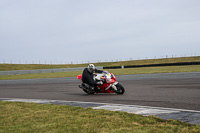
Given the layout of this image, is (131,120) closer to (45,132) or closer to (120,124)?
(120,124)

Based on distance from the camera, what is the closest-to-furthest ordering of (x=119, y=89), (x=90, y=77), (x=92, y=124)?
(x=92, y=124) → (x=119, y=89) → (x=90, y=77)

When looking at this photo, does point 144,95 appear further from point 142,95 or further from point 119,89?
point 119,89

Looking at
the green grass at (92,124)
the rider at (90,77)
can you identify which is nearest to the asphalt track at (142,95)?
the rider at (90,77)

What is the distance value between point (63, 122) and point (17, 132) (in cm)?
104

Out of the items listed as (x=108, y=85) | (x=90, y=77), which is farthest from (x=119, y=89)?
(x=90, y=77)

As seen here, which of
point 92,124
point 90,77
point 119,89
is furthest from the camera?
point 90,77

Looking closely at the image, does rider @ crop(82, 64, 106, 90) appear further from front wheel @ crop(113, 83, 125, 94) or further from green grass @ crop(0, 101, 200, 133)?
green grass @ crop(0, 101, 200, 133)

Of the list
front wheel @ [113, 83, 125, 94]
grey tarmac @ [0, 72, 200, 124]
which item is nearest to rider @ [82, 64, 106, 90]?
grey tarmac @ [0, 72, 200, 124]

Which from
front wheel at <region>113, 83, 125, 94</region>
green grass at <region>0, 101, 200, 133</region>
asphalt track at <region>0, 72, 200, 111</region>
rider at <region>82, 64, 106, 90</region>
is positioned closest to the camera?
green grass at <region>0, 101, 200, 133</region>

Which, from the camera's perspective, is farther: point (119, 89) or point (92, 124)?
point (119, 89)

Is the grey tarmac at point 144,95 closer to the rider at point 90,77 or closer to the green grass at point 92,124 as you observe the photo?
the rider at point 90,77

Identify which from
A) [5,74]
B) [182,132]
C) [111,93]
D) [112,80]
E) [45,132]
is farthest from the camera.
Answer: [5,74]

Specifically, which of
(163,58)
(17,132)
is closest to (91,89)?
(17,132)

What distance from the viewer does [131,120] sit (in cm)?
555
